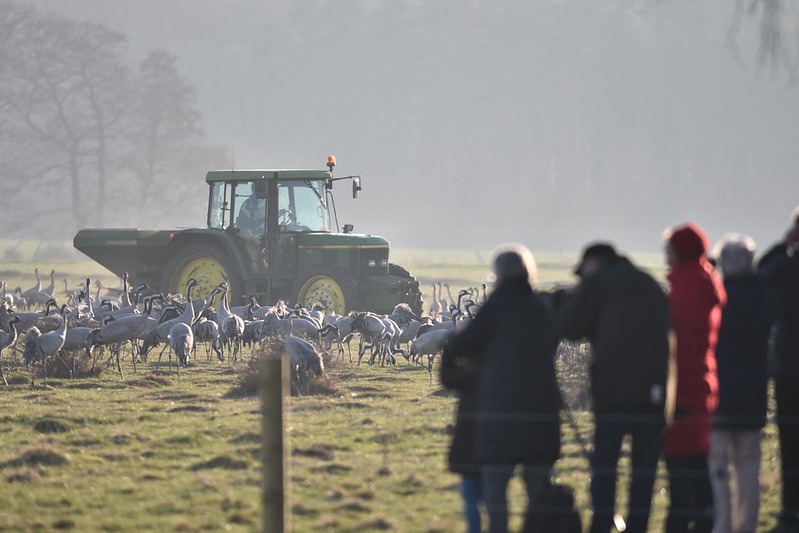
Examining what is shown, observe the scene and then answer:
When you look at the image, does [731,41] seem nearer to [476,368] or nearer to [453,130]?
[476,368]

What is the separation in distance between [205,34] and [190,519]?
170m

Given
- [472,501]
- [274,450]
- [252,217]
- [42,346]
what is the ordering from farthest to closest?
[252,217]
[42,346]
[472,501]
[274,450]

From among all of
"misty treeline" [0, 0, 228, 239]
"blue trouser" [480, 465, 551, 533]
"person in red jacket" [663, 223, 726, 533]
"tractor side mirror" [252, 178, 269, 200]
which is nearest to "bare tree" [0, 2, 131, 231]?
"misty treeline" [0, 0, 228, 239]

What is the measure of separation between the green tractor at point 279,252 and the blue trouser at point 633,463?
16596 millimetres

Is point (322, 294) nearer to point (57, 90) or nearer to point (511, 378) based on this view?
point (511, 378)

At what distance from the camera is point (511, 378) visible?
6.66 m

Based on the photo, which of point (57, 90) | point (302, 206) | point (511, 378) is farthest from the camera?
point (57, 90)

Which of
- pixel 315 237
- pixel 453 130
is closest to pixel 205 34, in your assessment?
pixel 453 130

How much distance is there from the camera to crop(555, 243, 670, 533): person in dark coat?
22.8 feet

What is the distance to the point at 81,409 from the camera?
45.5ft

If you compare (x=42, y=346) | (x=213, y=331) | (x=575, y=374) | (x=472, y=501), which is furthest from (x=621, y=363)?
(x=213, y=331)

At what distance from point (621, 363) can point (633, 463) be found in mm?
632

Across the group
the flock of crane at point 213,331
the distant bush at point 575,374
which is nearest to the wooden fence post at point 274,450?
the distant bush at point 575,374

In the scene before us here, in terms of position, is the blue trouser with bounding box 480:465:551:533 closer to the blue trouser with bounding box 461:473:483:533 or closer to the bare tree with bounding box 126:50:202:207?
the blue trouser with bounding box 461:473:483:533
